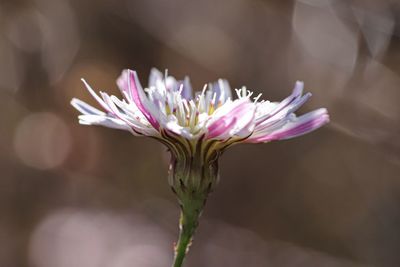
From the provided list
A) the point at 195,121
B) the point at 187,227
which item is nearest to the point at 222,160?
the point at 195,121

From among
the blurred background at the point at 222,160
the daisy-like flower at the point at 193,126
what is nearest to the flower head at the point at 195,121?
the daisy-like flower at the point at 193,126

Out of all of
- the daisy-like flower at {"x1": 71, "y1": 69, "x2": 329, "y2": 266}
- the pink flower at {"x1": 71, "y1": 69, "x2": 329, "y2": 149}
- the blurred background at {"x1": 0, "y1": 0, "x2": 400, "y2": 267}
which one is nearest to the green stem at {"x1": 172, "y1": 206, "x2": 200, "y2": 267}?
the daisy-like flower at {"x1": 71, "y1": 69, "x2": 329, "y2": 266}

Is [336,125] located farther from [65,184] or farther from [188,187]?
[188,187]

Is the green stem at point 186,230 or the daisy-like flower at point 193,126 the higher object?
the daisy-like flower at point 193,126

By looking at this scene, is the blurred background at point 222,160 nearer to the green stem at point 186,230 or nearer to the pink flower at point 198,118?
the pink flower at point 198,118

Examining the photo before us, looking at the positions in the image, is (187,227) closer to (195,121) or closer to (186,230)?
(186,230)

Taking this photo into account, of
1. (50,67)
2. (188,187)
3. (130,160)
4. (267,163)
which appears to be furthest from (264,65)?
(188,187)
